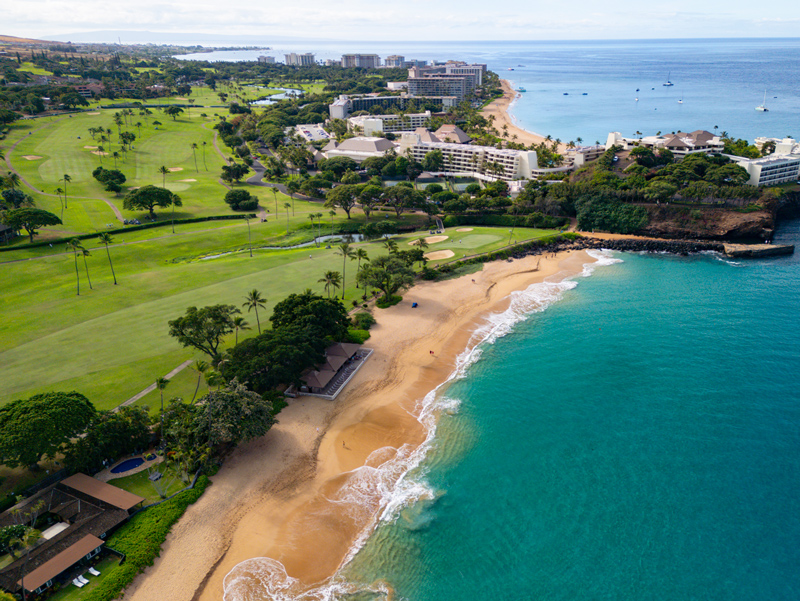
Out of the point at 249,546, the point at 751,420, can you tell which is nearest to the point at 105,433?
the point at 249,546

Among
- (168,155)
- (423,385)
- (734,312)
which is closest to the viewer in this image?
(423,385)

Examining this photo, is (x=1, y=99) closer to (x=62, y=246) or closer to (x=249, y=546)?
(x=62, y=246)

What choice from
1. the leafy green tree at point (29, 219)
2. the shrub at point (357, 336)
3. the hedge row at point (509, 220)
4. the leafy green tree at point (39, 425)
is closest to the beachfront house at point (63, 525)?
the leafy green tree at point (39, 425)

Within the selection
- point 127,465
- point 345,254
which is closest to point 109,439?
point 127,465

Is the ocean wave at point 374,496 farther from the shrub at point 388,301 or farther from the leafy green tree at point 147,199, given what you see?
the leafy green tree at point 147,199

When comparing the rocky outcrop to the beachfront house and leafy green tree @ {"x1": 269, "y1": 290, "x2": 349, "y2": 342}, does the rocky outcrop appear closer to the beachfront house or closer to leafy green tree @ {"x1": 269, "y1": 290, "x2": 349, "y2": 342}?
leafy green tree @ {"x1": 269, "y1": 290, "x2": 349, "y2": 342}

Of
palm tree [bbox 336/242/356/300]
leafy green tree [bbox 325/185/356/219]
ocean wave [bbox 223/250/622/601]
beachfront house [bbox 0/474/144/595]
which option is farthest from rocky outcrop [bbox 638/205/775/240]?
beachfront house [bbox 0/474/144/595]
